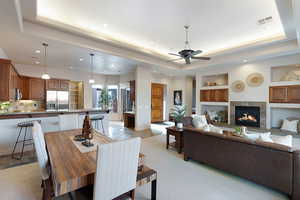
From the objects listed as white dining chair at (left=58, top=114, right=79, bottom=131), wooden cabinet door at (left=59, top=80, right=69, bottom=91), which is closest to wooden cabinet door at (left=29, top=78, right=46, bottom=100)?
wooden cabinet door at (left=59, top=80, right=69, bottom=91)

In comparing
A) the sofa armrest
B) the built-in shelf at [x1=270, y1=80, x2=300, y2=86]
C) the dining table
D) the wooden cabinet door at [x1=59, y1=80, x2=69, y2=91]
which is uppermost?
the wooden cabinet door at [x1=59, y1=80, x2=69, y2=91]

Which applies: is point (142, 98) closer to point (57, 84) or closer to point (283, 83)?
point (57, 84)

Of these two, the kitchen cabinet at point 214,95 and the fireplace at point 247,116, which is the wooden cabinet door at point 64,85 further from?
the fireplace at point 247,116

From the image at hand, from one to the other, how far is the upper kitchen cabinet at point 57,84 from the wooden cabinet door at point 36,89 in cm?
23

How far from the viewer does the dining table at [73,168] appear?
117 centimetres

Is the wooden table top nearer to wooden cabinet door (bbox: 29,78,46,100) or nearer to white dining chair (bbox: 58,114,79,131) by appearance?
white dining chair (bbox: 58,114,79,131)

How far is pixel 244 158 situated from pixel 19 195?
11.6 feet

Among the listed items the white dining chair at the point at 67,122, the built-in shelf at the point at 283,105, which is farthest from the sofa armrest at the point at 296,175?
the built-in shelf at the point at 283,105

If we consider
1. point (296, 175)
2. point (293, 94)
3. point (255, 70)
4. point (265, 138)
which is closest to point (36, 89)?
point (265, 138)

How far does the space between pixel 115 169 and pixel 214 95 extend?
6.62 metres

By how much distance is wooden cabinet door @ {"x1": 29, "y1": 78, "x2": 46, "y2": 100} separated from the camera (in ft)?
20.4

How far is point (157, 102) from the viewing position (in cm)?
863

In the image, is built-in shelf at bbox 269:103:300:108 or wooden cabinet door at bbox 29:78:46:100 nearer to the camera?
built-in shelf at bbox 269:103:300:108

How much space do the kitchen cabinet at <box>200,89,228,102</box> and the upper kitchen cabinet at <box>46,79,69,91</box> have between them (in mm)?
7068
